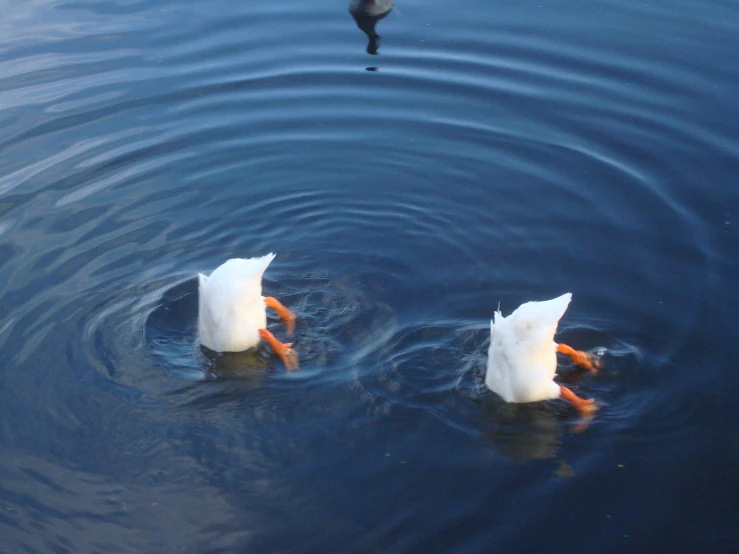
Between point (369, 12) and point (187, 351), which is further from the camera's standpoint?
point (369, 12)

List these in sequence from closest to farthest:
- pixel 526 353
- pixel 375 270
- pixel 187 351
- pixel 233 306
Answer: pixel 526 353 < pixel 233 306 < pixel 187 351 < pixel 375 270

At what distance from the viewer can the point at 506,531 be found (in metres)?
5.02

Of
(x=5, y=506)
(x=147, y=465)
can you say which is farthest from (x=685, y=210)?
(x=5, y=506)

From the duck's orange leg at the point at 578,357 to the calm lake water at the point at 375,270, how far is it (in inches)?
5.9

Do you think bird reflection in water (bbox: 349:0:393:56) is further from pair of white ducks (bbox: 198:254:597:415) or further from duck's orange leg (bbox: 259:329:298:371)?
duck's orange leg (bbox: 259:329:298:371)

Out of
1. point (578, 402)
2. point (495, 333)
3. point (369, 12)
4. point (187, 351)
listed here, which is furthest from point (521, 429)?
point (369, 12)

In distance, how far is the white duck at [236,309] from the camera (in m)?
6.09

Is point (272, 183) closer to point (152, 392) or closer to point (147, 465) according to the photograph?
point (152, 392)

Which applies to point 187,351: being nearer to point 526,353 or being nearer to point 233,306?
point 233,306

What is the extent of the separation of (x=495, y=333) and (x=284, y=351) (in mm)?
1497

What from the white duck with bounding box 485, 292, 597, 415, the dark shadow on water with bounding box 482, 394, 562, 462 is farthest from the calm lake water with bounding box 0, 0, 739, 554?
the white duck with bounding box 485, 292, 597, 415

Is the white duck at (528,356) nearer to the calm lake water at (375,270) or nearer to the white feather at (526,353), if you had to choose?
the white feather at (526,353)

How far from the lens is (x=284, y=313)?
6.63 metres

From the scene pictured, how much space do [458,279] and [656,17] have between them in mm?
A: 5911
